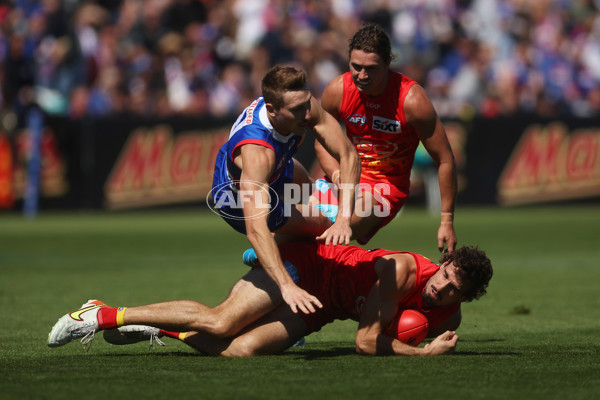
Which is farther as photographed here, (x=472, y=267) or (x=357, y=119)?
(x=357, y=119)

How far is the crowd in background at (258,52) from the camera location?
1964 cm

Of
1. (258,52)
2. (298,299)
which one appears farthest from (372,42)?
(258,52)

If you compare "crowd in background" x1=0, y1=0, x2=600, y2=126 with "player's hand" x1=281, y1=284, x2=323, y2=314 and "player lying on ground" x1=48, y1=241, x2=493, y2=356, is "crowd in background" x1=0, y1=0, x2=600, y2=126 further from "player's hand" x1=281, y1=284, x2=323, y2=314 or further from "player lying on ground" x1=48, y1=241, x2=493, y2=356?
"player's hand" x1=281, y1=284, x2=323, y2=314

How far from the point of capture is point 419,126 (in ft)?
26.6

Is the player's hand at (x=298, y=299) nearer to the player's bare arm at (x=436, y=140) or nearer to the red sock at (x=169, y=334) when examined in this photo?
the red sock at (x=169, y=334)

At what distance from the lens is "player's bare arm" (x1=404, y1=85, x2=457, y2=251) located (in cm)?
796

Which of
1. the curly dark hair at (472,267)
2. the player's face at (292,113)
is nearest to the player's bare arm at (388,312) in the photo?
the curly dark hair at (472,267)

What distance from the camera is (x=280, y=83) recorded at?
259 inches

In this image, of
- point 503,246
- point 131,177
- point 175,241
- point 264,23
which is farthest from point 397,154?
point 264,23

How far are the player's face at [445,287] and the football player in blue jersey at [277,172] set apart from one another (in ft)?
2.29

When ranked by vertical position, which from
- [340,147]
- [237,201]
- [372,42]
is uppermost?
[372,42]

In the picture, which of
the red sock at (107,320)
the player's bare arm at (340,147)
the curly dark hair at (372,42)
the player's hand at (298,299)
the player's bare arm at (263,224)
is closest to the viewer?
the player's hand at (298,299)

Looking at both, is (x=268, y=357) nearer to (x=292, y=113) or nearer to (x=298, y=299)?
(x=298, y=299)

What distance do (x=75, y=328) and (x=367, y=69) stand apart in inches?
120
